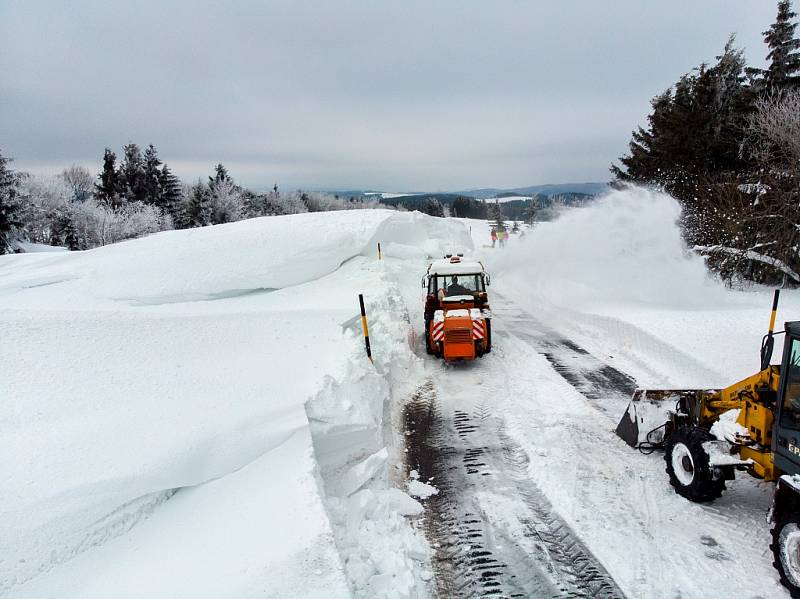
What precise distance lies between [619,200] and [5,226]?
123 ft

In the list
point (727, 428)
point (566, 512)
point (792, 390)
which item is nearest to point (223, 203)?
point (727, 428)

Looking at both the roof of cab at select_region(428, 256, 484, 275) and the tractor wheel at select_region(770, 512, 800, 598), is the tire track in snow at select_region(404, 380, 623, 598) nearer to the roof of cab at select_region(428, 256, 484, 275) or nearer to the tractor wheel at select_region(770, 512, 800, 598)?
the tractor wheel at select_region(770, 512, 800, 598)

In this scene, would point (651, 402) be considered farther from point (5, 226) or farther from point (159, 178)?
point (159, 178)

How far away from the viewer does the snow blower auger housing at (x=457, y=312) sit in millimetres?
9906

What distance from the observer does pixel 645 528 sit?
16.7ft

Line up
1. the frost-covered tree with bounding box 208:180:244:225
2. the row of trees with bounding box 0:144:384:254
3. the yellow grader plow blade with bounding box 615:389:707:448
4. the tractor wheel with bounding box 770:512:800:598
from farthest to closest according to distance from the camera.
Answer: the frost-covered tree with bounding box 208:180:244:225 < the row of trees with bounding box 0:144:384:254 < the yellow grader plow blade with bounding box 615:389:707:448 < the tractor wheel with bounding box 770:512:800:598

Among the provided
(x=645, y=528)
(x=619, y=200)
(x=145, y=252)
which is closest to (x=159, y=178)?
(x=145, y=252)

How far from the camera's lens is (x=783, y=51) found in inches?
853

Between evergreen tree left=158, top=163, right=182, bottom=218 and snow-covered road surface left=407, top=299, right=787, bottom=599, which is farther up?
evergreen tree left=158, top=163, right=182, bottom=218

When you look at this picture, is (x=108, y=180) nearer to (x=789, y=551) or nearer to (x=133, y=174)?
(x=133, y=174)

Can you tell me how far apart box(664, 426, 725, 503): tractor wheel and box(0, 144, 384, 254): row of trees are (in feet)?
133

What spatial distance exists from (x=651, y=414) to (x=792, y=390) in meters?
2.19

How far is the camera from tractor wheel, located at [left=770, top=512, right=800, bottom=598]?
13.3 ft

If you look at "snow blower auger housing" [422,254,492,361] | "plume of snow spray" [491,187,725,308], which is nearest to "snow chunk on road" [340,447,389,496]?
"snow blower auger housing" [422,254,492,361]
